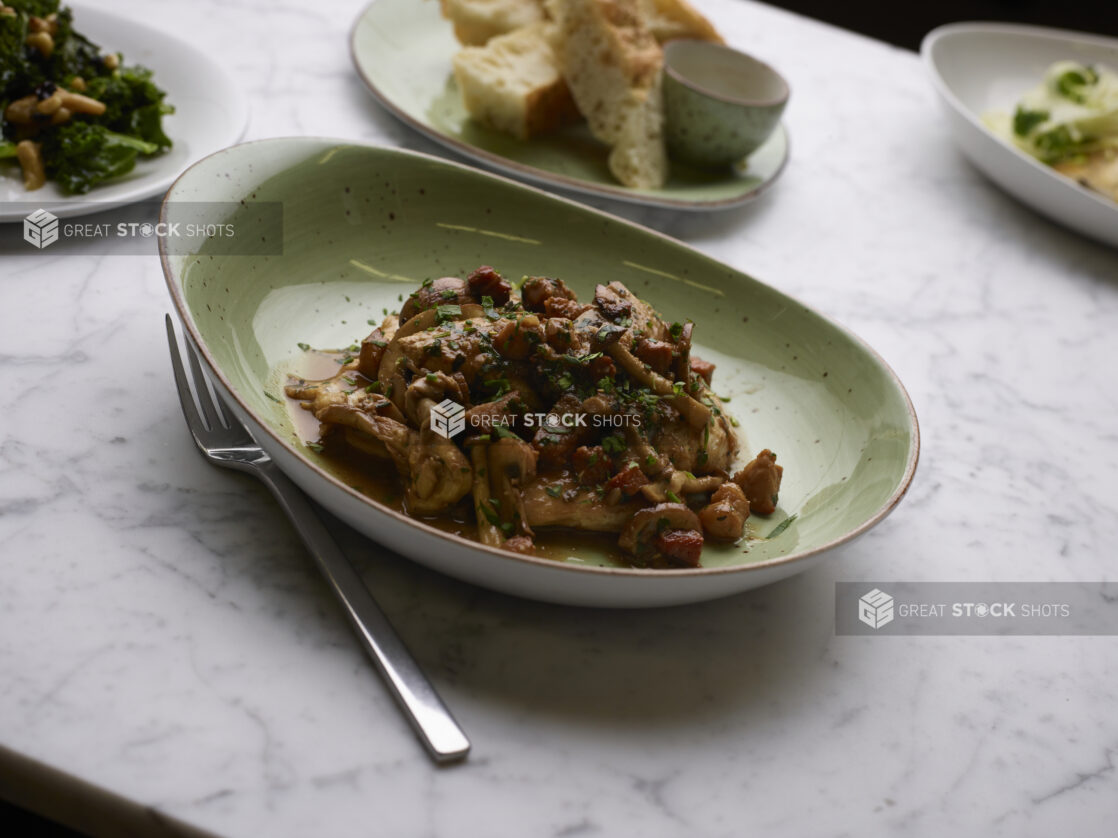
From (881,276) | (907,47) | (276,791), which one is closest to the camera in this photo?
(276,791)

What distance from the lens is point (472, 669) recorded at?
1658 millimetres

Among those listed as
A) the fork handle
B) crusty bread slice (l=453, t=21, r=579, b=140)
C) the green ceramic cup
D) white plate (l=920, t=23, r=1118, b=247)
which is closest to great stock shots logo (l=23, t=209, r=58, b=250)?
the fork handle

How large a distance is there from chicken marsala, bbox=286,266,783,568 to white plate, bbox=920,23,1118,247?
81.2 inches

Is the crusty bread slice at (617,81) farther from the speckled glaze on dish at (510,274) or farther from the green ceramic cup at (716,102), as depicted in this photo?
the speckled glaze on dish at (510,274)

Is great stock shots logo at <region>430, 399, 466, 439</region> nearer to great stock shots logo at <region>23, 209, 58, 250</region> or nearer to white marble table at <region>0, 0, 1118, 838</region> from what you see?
white marble table at <region>0, 0, 1118, 838</region>

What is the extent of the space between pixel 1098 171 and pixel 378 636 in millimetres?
3180

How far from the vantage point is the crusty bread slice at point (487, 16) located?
3584 mm

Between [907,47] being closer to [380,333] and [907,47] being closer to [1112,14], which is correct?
Answer: [1112,14]

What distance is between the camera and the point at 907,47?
7.04 m

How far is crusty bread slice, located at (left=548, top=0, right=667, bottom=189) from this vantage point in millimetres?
3217

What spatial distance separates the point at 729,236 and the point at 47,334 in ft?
6.66

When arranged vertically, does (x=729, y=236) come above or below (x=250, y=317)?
below

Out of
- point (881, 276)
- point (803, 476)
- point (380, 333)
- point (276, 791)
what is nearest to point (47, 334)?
point (380, 333)

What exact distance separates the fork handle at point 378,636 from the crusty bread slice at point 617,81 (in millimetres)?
1808
